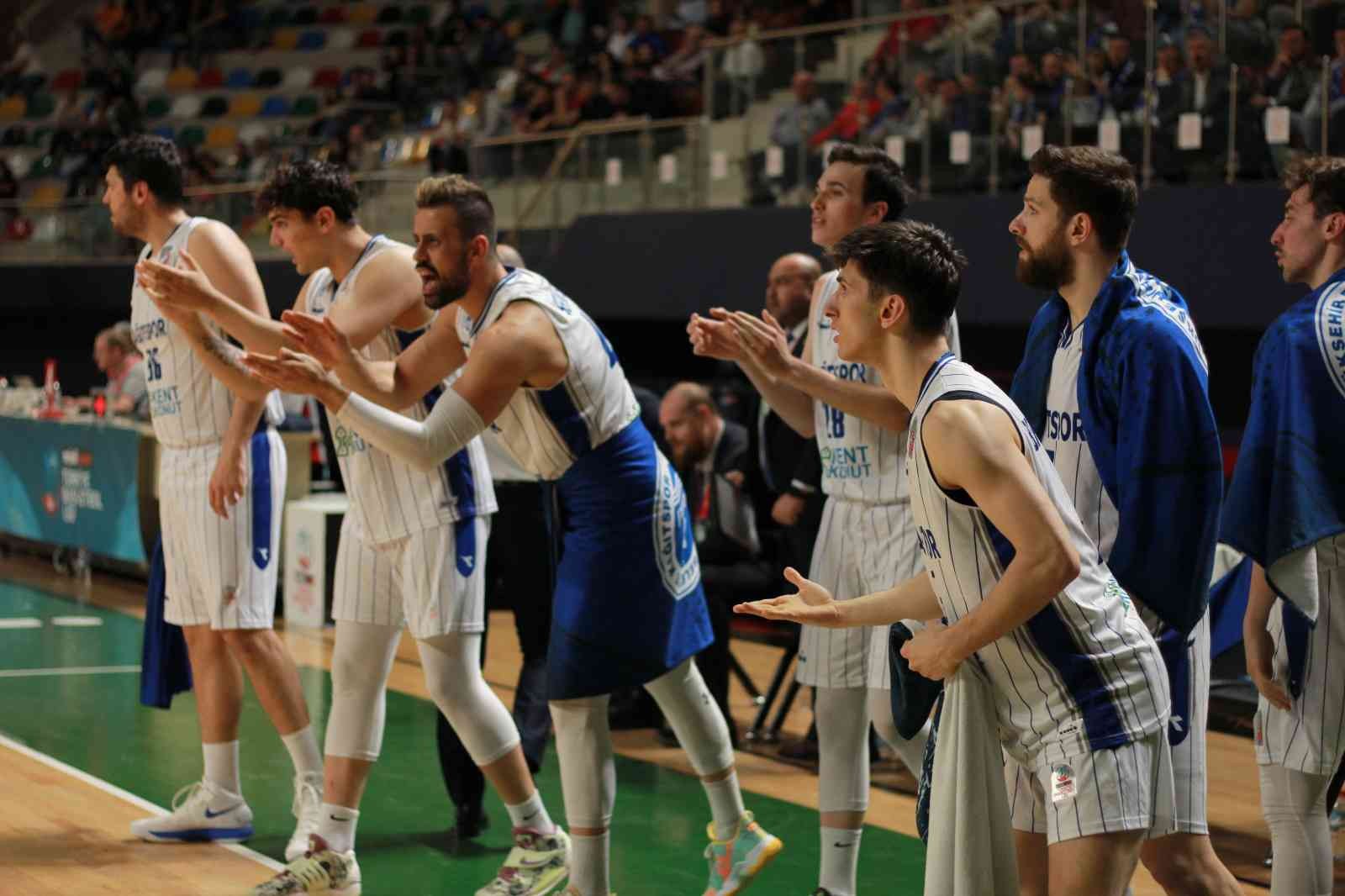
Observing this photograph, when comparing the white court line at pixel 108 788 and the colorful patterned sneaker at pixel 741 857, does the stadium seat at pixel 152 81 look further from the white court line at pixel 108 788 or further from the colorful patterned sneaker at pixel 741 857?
the colorful patterned sneaker at pixel 741 857

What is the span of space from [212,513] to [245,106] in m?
20.6

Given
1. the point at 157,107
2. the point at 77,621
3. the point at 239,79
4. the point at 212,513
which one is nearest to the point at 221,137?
the point at 157,107

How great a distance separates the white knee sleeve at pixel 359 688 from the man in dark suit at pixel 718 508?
2289 mm

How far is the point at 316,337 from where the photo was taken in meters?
4.07

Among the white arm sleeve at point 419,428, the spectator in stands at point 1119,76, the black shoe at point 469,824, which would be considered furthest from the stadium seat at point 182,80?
the white arm sleeve at point 419,428

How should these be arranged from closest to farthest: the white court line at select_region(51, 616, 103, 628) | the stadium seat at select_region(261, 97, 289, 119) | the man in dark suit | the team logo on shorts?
the team logo on shorts → the man in dark suit → the white court line at select_region(51, 616, 103, 628) → the stadium seat at select_region(261, 97, 289, 119)

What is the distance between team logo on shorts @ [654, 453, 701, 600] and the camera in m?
4.35

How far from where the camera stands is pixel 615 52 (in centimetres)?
1836

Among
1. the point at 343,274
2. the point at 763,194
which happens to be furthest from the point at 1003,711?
the point at 763,194

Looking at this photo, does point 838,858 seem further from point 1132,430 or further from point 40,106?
point 40,106

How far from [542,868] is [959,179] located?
682cm

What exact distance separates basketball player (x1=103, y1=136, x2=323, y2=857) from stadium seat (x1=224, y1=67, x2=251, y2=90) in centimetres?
2072

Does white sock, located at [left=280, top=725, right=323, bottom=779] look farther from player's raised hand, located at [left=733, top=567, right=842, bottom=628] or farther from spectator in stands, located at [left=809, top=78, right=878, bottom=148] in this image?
spectator in stands, located at [left=809, top=78, right=878, bottom=148]

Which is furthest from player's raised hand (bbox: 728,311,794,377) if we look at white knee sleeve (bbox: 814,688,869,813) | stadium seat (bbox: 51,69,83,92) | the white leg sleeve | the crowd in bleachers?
stadium seat (bbox: 51,69,83,92)
